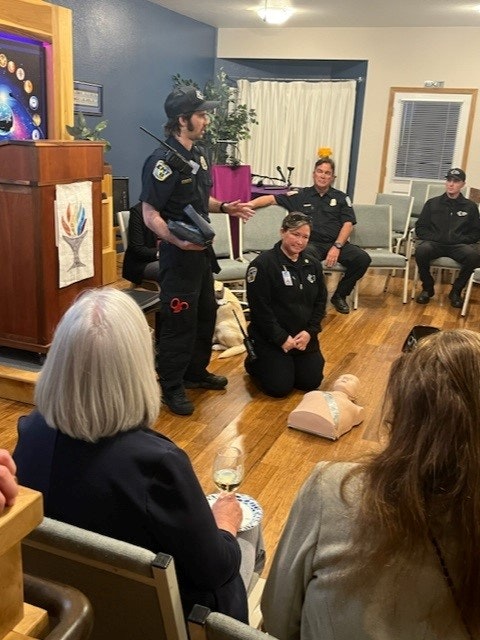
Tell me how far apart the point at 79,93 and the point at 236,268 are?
2592 millimetres

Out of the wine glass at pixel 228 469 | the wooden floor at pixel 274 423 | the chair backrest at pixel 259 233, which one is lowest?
the wooden floor at pixel 274 423

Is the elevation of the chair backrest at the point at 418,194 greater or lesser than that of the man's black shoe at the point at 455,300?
greater

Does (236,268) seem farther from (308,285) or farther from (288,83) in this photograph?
(288,83)

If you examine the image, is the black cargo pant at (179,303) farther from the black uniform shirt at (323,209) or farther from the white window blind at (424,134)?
the white window blind at (424,134)

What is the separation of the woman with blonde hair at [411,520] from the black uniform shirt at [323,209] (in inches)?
172

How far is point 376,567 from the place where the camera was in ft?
3.08

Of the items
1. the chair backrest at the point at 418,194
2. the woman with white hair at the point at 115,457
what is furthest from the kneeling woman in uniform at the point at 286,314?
the chair backrest at the point at 418,194

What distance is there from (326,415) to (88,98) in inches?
172

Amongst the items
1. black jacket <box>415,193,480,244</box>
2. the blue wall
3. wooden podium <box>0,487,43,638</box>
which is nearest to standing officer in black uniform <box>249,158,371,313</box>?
black jacket <box>415,193,480,244</box>

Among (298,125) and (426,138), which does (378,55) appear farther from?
(298,125)

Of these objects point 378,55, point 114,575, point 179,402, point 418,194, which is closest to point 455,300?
point 418,194

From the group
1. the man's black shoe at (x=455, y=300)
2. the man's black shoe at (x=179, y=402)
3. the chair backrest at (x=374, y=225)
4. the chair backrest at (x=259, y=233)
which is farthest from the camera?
the chair backrest at (x=374, y=225)

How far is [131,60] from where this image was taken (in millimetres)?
6461

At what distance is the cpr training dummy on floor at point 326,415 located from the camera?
299cm
